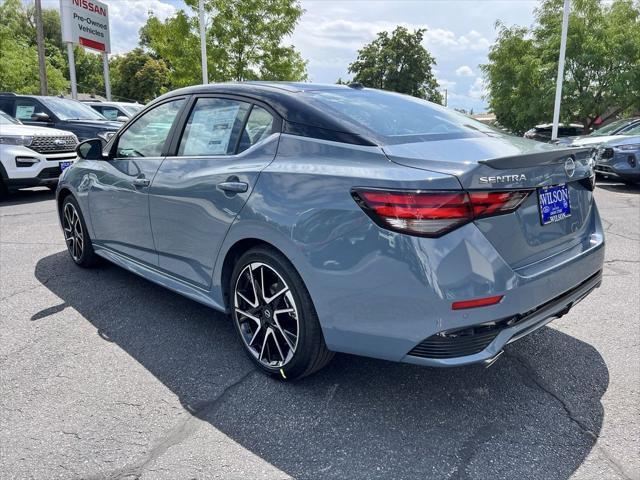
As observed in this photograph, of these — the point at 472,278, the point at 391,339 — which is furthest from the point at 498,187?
the point at 391,339

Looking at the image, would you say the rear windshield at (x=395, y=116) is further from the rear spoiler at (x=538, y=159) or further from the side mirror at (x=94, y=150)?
the side mirror at (x=94, y=150)

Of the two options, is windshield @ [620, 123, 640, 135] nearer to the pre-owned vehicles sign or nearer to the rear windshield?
the rear windshield

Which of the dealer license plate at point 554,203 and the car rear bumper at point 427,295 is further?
the dealer license plate at point 554,203

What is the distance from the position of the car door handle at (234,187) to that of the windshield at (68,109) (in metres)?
9.40

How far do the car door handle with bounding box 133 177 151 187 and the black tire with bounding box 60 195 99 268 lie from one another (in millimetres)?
1217

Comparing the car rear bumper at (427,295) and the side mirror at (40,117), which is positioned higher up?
the side mirror at (40,117)

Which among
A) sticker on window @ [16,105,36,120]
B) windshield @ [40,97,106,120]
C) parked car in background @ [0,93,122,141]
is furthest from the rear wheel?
windshield @ [40,97,106,120]

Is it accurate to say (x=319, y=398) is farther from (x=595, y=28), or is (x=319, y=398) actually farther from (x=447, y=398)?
(x=595, y=28)

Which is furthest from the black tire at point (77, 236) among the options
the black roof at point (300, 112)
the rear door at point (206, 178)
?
the black roof at point (300, 112)

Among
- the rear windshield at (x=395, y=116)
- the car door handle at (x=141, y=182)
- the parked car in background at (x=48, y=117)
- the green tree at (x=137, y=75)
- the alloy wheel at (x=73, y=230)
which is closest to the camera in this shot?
the rear windshield at (x=395, y=116)

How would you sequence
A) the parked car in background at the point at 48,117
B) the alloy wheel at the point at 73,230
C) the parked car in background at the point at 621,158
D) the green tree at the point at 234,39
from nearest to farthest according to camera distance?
1. the alloy wheel at the point at 73,230
2. the parked car in background at the point at 621,158
3. the parked car in background at the point at 48,117
4. the green tree at the point at 234,39

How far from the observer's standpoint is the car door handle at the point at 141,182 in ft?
11.8

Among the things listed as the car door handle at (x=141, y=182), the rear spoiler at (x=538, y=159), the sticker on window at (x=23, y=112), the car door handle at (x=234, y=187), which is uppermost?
the sticker on window at (x=23, y=112)

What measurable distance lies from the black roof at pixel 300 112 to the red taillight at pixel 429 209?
43cm
